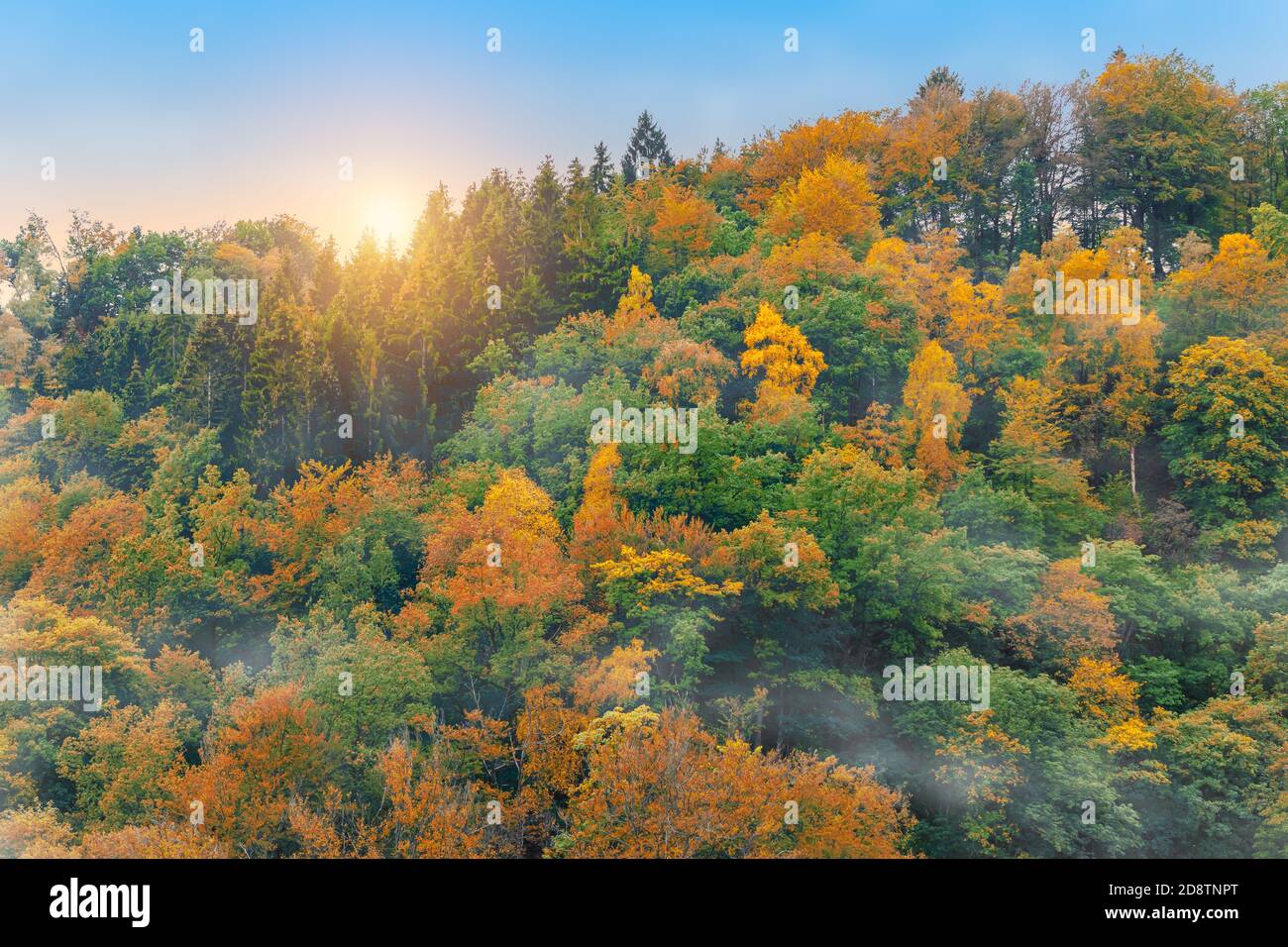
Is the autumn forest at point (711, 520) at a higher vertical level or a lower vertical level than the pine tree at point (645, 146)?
lower

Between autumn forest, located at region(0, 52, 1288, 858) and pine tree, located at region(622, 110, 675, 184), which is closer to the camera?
autumn forest, located at region(0, 52, 1288, 858)

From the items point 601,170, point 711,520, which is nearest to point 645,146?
point 601,170

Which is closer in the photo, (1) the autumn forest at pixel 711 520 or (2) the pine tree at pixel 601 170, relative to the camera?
(1) the autumn forest at pixel 711 520

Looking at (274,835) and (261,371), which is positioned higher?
(261,371)

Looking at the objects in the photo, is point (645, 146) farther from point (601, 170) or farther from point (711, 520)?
point (711, 520)

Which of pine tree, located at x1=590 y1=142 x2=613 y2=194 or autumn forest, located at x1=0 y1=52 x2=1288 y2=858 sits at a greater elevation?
pine tree, located at x1=590 y1=142 x2=613 y2=194

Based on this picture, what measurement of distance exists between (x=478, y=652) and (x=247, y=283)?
43.6 m

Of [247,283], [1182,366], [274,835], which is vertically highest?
[247,283]

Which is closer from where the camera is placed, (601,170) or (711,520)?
(711,520)

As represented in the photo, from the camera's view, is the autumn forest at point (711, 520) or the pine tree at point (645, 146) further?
the pine tree at point (645, 146)
